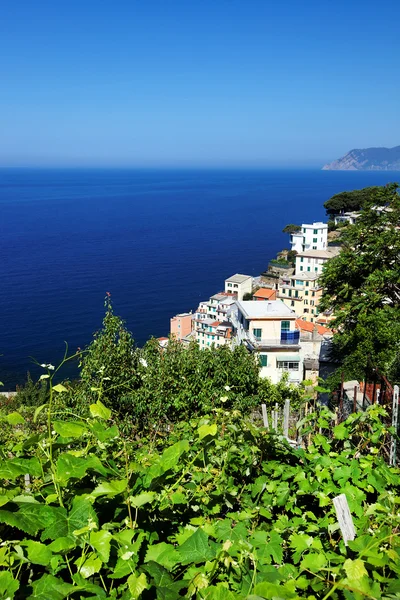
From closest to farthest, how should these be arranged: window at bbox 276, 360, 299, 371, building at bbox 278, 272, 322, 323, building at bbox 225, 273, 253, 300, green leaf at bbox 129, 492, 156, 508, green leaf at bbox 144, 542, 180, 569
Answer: green leaf at bbox 144, 542, 180, 569 → green leaf at bbox 129, 492, 156, 508 → window at bbox 276, 360, 299, 371 → building at bbox 278, 272, 322, 323 → building at bbox 225, 273, 253, 300

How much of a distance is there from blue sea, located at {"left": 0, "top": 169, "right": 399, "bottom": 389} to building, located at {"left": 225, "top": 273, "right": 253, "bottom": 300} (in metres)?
5.56

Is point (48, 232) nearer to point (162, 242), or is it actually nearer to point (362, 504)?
point (162, 242)

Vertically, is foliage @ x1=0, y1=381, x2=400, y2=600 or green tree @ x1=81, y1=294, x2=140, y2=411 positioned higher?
foliage @ x1=0, y1=381, x2=400, y2=600

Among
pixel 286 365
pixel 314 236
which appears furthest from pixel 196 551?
pixel 314 236

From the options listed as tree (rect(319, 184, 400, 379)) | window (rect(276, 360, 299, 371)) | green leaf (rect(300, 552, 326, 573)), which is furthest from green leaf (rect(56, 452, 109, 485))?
window (rect(276, 360, 299, 371))

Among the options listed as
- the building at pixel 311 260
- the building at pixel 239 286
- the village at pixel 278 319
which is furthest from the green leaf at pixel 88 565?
the building at pixel 311 260

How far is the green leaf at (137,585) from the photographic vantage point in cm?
136

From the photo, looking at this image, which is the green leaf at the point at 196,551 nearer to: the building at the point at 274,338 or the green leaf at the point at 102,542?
the green leaf at the point at 102,542

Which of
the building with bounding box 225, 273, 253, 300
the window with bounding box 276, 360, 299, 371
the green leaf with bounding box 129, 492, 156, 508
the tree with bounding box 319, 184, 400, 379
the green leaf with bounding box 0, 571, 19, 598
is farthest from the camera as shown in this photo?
the building with bounding box 225, 273, 253, 300

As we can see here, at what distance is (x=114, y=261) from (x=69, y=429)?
67.9 metres

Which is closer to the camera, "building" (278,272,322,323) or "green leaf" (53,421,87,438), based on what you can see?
"green leaf" (53,421,87,438)

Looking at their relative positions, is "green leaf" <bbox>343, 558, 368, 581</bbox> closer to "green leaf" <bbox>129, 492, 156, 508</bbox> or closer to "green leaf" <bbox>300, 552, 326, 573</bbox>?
"green leaf" <bbox>300, 552, 326, 573</bbox>

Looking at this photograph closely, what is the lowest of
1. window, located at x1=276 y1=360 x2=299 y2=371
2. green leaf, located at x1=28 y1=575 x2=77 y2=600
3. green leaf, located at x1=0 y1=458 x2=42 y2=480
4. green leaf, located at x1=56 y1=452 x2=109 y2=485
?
window, located at x1=276 y1=360 x2=299 y2=371

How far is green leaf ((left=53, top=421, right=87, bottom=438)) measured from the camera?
6.10ft
